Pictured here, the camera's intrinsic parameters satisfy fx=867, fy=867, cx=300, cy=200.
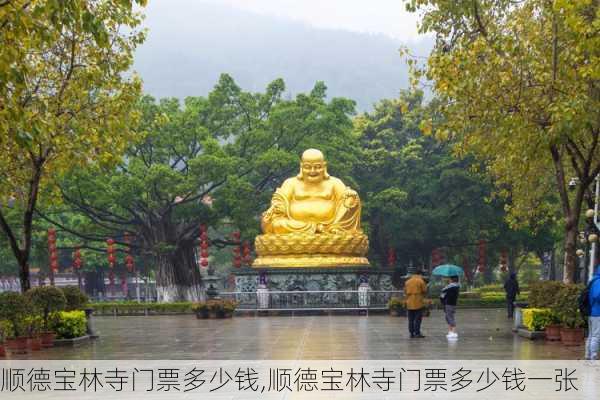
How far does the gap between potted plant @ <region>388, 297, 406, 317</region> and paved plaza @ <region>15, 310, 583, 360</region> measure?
102 inches

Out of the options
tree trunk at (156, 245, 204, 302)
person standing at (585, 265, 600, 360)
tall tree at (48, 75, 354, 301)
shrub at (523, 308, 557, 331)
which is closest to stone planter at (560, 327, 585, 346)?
shrub at (523, 308, 557, 331)

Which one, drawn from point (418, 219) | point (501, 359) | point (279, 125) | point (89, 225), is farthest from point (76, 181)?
point (501, 359)

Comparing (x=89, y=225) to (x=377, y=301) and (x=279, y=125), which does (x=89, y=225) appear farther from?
(x=377, y=301)

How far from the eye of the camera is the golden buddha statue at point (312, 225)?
28141mm

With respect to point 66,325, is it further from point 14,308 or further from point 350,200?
point 350,200

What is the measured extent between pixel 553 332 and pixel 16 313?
9511mm

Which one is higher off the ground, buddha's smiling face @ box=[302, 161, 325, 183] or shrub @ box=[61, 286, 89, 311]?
buddha's smiling face @ box=[302, 161, 325, 183]

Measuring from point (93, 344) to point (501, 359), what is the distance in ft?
→ 25.7

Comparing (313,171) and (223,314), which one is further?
(313,171)

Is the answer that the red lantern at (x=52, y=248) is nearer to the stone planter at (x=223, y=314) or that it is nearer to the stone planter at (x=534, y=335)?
the stone planter at (x=223, y=314)

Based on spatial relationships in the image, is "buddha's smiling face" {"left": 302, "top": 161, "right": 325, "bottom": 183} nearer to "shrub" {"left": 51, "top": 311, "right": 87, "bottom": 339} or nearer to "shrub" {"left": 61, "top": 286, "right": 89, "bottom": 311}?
"shrub" {"left": 61, "top": 286, "right": 89, "bottom": 311}

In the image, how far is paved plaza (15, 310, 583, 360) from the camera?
536 inches

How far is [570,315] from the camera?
1510 centimetres

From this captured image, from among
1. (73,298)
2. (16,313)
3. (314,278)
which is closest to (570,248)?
(73,298)
